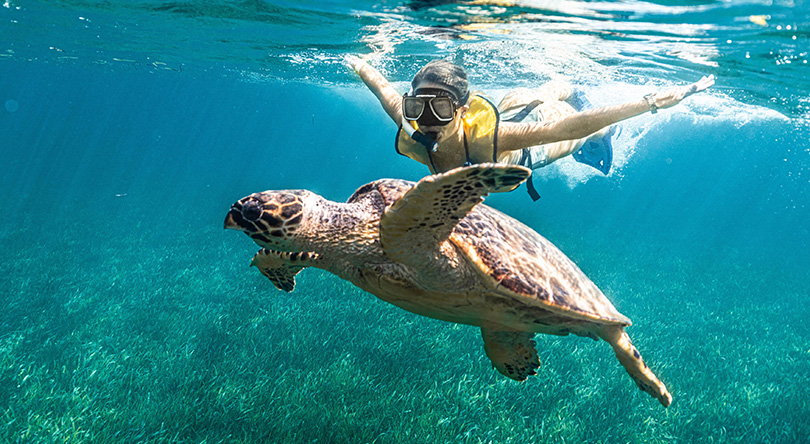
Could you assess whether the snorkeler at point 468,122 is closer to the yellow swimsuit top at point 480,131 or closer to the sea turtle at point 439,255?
the yellow swimsuit top at point 480,131

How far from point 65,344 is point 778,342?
45.5 feet

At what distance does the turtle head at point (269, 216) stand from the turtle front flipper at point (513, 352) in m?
2.45

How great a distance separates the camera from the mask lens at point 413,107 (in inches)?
120

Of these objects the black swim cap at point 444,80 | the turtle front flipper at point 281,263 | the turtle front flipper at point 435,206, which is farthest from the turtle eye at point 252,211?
the black swim cap at point 444,80

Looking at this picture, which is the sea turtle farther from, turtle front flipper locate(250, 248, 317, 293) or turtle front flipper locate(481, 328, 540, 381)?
turtle front flipper locate(481, 328, 540, 381)

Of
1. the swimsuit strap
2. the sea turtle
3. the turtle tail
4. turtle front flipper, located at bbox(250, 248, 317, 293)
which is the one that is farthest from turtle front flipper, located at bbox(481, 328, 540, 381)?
the swimsuit strap

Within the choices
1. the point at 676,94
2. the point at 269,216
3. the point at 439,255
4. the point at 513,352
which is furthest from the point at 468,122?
the point at 513,352

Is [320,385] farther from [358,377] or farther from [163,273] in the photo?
[163,273]

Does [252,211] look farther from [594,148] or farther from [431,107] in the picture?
[594,148]

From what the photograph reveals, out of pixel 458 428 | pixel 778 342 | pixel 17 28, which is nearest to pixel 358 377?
pixel 458 428

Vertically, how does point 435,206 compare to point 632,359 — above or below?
above

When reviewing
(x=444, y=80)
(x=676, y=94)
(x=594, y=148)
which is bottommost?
(x=594, y=148)

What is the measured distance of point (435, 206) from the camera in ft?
7.55

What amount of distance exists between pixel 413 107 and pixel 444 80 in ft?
1.03
